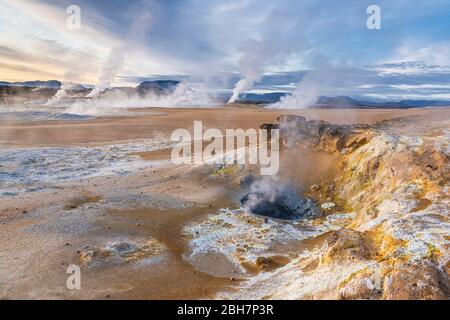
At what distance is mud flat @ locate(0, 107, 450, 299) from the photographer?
8.57 metres

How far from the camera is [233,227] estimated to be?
1434cm

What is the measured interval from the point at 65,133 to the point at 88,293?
3492cm

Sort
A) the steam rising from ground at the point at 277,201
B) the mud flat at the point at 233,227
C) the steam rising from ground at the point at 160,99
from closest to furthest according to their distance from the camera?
1. the mud flat at the point at 233,227
2. the steam rising from ground at the point at 277,201
3. the steam rising from ground at the point at 160,99

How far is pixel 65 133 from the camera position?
1596 inches

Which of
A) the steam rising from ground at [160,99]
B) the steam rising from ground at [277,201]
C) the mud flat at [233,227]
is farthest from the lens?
the steam rising from ground at [160,99]

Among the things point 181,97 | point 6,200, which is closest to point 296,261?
point 6,200

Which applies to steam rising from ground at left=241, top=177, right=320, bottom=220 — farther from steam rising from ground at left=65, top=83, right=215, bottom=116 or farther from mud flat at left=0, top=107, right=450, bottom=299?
steam rising from ground at left=65, top=83, right=215, bottom=116

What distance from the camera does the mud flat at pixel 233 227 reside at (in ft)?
28.1

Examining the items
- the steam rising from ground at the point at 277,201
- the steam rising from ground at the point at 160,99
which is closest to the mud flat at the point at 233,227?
the steam rising from ground at the point at 277,201

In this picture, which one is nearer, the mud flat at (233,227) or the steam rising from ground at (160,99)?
the mud flat at (233,227)

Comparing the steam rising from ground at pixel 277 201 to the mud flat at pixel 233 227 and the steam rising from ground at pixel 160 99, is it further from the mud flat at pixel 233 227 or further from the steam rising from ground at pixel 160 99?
the steam rising from ground at pixel 160 99

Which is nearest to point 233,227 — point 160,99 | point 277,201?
point 277,201

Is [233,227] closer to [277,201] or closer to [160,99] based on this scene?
[277,201]
